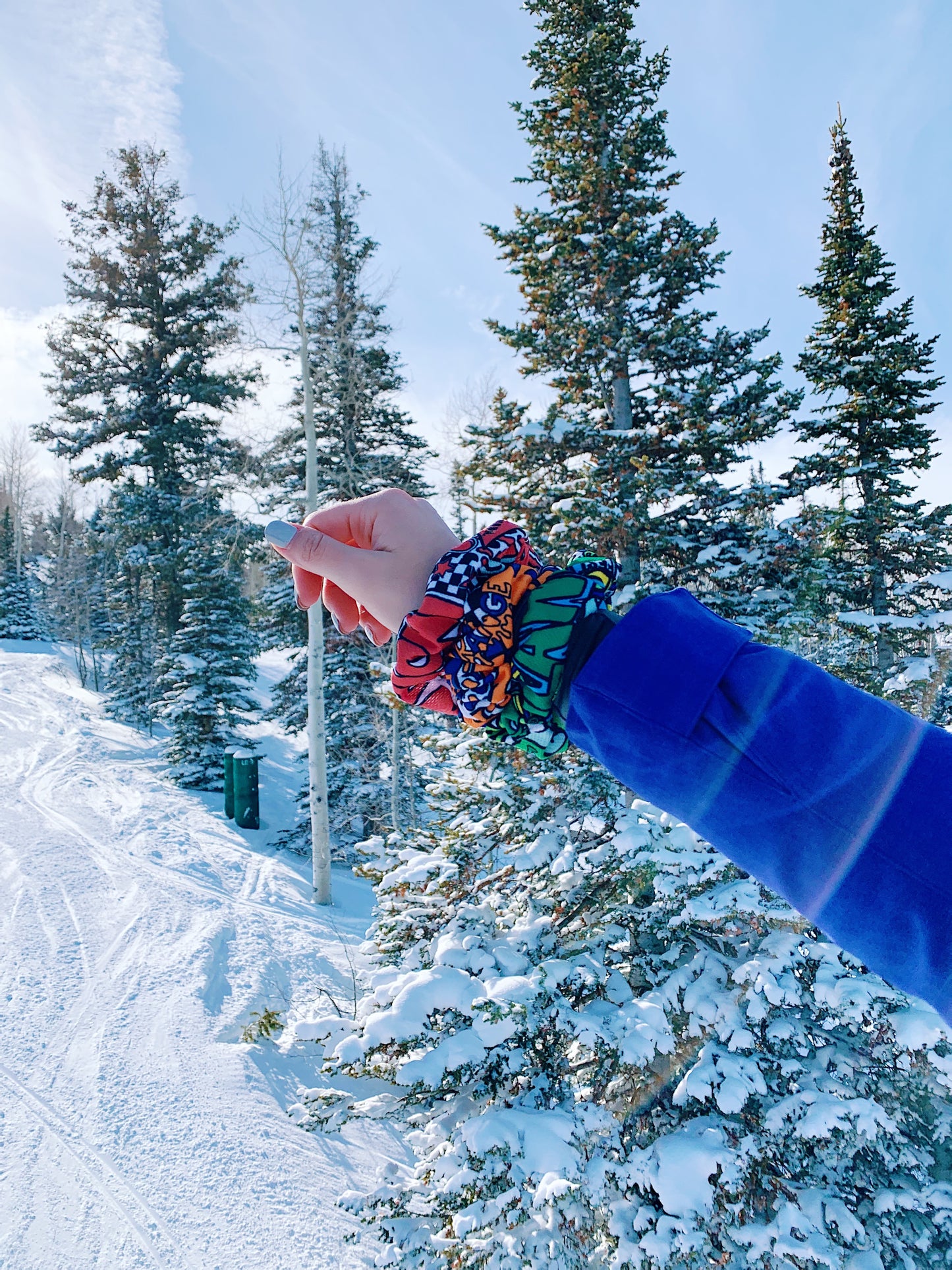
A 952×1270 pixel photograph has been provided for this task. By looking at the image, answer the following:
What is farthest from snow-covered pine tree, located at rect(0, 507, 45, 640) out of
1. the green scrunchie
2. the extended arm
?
the extended arm

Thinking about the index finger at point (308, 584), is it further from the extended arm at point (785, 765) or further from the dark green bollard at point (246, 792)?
the dark green bollard at point (246, 792)

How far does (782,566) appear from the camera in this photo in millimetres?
6590

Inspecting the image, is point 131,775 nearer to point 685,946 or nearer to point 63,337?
point 63,337

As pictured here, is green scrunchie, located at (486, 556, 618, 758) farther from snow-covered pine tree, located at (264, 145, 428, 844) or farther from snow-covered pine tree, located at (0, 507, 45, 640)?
snow-covered pine tree, located at (0, 507, 45, 640)

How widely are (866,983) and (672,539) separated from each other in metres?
4.03

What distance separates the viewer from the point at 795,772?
71 cm

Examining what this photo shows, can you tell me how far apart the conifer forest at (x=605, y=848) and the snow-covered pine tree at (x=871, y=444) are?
0.21ft

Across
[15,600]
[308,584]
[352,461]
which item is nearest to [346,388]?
[352,461]

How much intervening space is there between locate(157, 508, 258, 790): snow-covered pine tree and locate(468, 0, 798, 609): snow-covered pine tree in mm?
11545

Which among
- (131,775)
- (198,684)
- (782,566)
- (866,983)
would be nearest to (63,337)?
(198,684)

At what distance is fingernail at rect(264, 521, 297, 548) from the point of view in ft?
3.89

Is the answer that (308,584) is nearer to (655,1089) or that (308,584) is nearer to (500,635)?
(500,635)

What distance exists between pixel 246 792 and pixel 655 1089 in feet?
40.6

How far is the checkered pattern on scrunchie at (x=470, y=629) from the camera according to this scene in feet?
3.34
